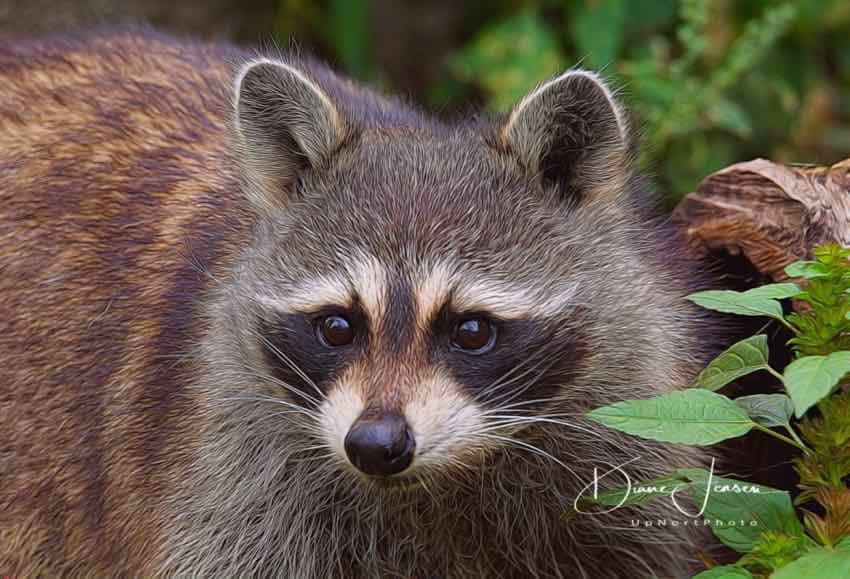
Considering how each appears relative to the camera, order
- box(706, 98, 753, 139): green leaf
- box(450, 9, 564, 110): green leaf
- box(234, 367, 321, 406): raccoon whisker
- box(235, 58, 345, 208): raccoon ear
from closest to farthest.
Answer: box(234, 367, 321, 406): raccoon whisker, box(235, 58, 345, 208): raccoon ear, box(706, 98, 753, 139): green leaf, box(450, 9, 564, 110): green leaf

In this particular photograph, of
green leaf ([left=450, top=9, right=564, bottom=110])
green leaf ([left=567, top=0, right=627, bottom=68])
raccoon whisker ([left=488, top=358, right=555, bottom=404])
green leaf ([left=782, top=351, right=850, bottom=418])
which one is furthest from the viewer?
green leaf ([left=450, top=9, right=564, bottom=110])

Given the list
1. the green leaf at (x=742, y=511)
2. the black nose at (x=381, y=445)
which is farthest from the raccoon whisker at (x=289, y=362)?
the green leaf at (x=742, y=511)

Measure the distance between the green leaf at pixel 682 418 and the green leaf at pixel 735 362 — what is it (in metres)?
0.24

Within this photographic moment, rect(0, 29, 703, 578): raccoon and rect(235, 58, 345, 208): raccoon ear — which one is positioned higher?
rect(235, 58, 345, 208): raccoon ear

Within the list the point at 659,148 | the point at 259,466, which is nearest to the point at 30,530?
the point at 259,466

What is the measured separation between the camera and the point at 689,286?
14.3 feet

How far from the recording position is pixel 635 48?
24.1ft

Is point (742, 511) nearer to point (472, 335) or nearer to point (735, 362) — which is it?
point (735, 362)

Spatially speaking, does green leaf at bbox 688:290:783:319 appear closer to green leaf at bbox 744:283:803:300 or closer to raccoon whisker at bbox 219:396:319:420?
green leaf at bbox 744:283:803:300

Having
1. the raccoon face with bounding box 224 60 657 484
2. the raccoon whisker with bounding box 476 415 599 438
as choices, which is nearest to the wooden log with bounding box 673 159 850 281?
A: the raccoon face with bounding box 224 60 657 484

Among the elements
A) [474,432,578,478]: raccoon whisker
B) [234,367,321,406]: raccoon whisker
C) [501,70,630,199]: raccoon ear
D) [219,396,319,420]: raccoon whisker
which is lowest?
[474,432,578,478]: raccoon whisker

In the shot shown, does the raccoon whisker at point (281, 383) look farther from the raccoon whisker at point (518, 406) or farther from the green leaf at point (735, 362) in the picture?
the green leaf at point (735, 362)

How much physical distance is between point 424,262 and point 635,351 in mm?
756

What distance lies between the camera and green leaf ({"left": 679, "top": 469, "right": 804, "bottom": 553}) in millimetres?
3516
